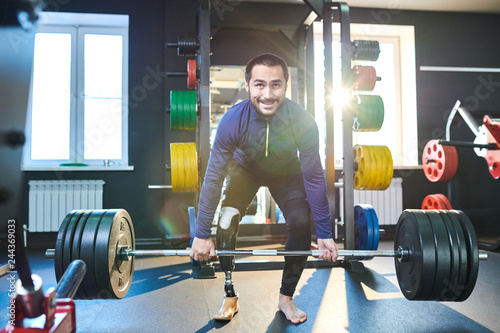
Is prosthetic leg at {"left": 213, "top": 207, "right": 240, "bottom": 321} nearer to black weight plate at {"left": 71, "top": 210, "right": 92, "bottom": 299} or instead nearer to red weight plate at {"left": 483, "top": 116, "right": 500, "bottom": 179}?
black weight plate at {"left": 71, "top": 210, "right": 92, "bottom": 299}

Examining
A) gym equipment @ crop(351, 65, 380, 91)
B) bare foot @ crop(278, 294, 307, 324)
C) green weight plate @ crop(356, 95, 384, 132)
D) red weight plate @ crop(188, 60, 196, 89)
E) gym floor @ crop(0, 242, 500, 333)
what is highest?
red weight plate @ crop(188, 60, 196, 89)

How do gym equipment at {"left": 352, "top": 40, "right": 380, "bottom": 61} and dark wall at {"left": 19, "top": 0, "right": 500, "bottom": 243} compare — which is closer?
gym equipment at {"left": 352, "top": 40, "right": 380, "bottom": 61}

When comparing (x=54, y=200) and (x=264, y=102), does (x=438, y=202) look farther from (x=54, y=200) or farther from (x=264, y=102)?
(x=54, y=200)

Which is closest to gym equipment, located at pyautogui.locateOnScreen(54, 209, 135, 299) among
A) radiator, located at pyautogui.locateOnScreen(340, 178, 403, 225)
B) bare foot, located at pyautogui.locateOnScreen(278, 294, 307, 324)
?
bare foot, located at pyautogui.locateOnScreen(278, 294, 307, 324)

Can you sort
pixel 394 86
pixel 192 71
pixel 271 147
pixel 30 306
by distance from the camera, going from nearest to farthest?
pixel 30 306, pixel 271 147, pixel 192 71, pixel 394 86

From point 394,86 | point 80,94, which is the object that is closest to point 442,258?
point 394,86

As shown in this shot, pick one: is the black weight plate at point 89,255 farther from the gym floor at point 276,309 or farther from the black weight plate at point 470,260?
the black weight plate at point 470,260

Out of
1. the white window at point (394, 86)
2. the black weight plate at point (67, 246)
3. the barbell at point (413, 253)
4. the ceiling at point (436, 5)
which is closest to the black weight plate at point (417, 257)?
the barbell at point (413, 253)

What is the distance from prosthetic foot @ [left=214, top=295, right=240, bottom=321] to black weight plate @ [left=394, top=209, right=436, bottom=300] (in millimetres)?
762

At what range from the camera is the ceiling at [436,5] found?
4375 mm

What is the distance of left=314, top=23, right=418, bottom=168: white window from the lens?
4.57 metres

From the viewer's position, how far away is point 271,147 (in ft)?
5.26

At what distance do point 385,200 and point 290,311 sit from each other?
3.06m

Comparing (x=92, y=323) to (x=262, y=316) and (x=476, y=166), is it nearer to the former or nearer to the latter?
(x=262, y=316)
